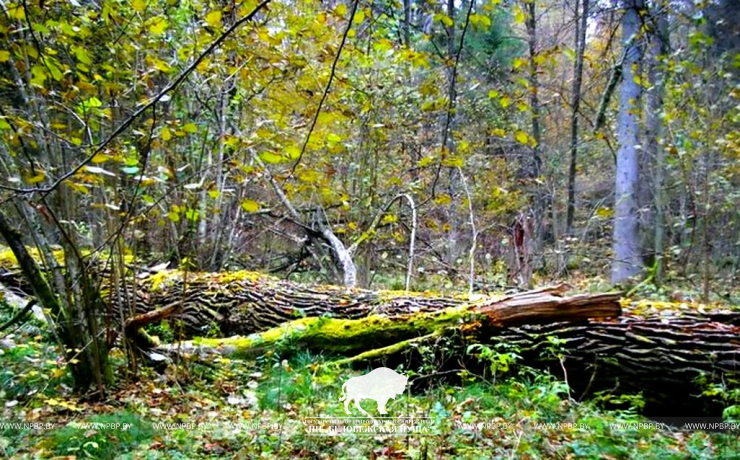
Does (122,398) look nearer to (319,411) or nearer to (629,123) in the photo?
(319,411)

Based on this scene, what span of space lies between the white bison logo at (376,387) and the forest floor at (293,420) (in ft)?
0.32

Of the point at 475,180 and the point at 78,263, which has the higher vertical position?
the point at 475,180

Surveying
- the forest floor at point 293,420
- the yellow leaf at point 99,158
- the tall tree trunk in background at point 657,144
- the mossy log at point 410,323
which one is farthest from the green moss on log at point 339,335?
the tall tree trunk in background at point 657,144

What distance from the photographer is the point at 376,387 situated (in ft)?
12.0

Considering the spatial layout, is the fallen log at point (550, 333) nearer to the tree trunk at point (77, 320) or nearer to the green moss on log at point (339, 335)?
the green moss on log at point (339, 335)

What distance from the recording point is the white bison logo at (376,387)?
3418 millimetres

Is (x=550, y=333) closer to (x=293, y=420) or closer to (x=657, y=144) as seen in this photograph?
(x=293, y=420)

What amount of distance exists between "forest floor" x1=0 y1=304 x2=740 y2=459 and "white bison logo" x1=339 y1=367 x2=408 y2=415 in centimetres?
10

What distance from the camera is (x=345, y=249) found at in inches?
295

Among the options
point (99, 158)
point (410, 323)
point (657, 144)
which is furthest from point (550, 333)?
point (657, 144)

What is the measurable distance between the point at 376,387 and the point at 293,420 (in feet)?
2.58

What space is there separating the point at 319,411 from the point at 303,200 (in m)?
5.17

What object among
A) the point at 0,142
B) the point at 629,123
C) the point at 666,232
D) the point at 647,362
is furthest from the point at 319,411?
the point at 666,232

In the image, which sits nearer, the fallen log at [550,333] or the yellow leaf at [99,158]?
the yellow leaf at [99,158]
